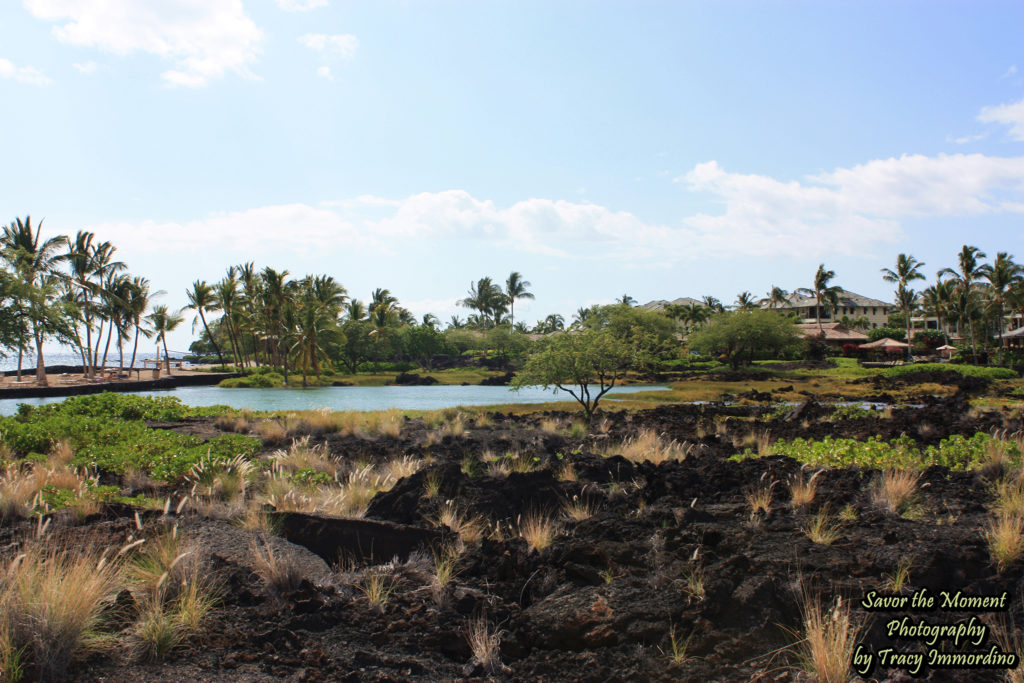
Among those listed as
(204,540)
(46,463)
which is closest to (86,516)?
(204,540)

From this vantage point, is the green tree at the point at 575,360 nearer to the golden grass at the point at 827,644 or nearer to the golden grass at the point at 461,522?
the golden grass at the point at 461,522

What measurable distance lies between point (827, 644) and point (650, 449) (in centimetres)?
973

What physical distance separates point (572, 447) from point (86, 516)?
10155mm

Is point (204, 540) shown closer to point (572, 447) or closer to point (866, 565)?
point (866, 565)

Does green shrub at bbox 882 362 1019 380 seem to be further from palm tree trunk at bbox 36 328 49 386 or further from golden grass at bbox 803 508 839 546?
palm tree trunk at bbox 36 328 49 386

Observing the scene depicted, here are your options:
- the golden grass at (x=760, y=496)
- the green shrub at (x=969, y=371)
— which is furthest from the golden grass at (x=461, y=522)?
the green shrub at (x=969, y=371)

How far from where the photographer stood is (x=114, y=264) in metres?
66.5

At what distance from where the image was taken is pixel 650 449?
1442 centimetres

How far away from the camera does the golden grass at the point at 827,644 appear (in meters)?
4.43

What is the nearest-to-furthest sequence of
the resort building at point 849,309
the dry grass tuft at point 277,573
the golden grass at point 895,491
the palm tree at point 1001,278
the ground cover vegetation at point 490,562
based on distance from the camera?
the ground cover vegetation at point 490,562, the dry grass tuft at point 277,573, the golden grass at point 895,491, the palm tree at point 1001,278, the resort building at point 849,309

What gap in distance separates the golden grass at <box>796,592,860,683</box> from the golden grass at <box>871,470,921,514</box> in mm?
4074

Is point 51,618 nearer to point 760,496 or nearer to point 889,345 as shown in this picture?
point 760,496

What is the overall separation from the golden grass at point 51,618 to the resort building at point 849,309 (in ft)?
364

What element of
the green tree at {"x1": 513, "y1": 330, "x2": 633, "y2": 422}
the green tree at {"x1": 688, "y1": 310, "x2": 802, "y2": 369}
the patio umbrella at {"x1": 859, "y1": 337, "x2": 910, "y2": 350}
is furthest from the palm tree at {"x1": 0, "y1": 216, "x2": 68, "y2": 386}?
the patio umbrella at {"x1": 859, "y1": 337, "x2": 910, "y2": 350}
